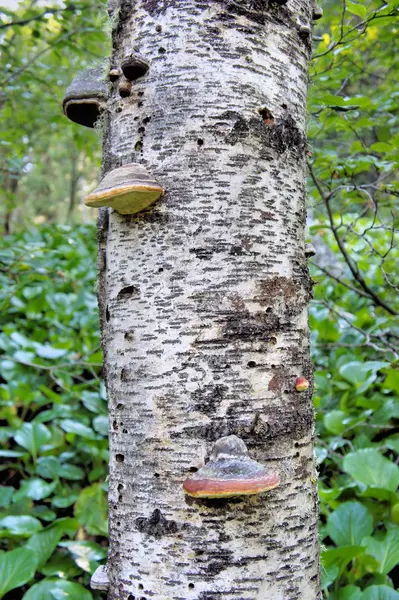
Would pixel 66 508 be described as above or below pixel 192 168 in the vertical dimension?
below

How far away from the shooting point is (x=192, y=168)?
129 cm

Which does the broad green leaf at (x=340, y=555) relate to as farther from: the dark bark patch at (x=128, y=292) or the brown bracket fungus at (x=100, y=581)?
the dark bark patch at (x=128, y=292)

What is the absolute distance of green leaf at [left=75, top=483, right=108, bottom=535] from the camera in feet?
8.72

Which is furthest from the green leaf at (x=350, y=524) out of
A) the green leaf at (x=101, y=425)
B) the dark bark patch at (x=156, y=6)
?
the dark bark patch at (x=156, y=6)

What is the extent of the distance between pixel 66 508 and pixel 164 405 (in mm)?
2226

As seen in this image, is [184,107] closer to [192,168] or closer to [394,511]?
[192,168]

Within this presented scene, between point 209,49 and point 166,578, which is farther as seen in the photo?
point 209,49

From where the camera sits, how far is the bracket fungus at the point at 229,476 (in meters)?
1.05

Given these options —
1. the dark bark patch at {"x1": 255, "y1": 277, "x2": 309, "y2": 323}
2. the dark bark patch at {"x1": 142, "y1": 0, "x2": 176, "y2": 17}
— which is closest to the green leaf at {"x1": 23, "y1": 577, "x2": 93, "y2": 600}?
the dark bark patch at {"x1": 255, "y1": 277, "x2": 309, "y2": 323}

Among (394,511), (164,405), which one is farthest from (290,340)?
(394,511)

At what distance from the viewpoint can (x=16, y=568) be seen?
2193 millimetres

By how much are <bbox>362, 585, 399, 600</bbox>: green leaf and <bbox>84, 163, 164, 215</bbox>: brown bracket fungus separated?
1.68 metres

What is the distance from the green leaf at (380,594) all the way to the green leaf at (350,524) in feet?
1.17

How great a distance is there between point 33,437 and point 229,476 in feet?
7.81
